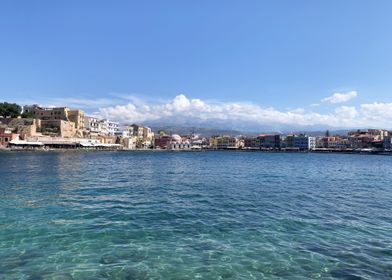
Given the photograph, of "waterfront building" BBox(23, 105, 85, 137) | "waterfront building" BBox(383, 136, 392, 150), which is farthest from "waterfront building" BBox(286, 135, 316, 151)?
"waterfront building" BBox(23, 105, 85, 137)

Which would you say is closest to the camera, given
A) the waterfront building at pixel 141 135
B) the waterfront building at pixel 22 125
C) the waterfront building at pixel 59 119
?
the waterfront building at pixel 22 125

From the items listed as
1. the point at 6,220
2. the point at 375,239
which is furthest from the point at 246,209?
the point at 6,220

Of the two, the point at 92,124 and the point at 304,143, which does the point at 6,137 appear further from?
the point at 304,143

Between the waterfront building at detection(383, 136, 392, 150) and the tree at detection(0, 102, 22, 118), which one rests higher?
the tree at detection(0, 102, 22, 118)

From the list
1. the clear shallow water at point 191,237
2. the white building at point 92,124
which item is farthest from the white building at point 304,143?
the clear shallow water at point 191,237

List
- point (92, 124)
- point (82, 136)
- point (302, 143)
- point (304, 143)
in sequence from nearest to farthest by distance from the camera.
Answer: point (82, 136) → point (92, 124) → point (304, 143) → point (302, 143)

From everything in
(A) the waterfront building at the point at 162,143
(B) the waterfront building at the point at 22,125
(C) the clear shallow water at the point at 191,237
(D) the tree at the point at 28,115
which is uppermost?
(D) the tree at the point at 28,115

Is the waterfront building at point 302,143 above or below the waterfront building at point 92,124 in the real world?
below

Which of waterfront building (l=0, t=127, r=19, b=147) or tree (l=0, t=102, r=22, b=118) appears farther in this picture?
tree (l=0, t=102, r=22, b=118)

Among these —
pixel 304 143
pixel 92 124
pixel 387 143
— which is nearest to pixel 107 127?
pixel 92 124

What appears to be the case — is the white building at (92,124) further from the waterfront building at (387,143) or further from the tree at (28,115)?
the waterfront building at (387,143)

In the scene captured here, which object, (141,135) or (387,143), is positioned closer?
(387,143)

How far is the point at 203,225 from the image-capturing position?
15.4 m

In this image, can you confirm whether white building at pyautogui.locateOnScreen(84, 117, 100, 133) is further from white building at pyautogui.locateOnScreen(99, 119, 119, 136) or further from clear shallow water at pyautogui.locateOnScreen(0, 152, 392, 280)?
clear shallow water at pyautogui.locateOnScreen(0, 152, 392, 280)
